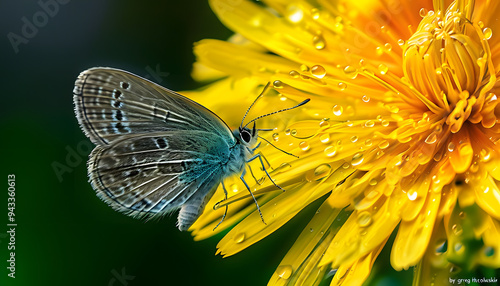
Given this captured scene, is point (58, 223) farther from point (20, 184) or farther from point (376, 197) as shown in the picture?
point (376, 197)

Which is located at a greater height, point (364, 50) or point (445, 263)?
point (364, 50)

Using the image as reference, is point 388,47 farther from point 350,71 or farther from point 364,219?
point 364,219

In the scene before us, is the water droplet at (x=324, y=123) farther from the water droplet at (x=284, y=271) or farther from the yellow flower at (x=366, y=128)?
the water droplet at (x=284, y=271)

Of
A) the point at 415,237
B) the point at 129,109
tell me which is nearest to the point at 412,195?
the point at 415,237

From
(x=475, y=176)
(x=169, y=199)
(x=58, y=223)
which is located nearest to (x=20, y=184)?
(x=58, y=223)

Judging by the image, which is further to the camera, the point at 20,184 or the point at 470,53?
the point at 20,184

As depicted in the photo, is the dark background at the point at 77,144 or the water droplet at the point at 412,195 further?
the dark background at the point at 77,144

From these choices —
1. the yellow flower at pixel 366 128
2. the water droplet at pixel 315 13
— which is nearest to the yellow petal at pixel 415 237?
the yellow flower at pixel 366 128
